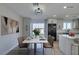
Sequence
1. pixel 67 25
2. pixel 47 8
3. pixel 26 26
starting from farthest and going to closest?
pixel 67 25 → pixel 26 26 → pixel 47 8

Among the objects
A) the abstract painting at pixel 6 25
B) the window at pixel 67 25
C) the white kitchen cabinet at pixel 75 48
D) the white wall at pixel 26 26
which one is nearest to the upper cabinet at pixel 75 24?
the window at pixel 67 25

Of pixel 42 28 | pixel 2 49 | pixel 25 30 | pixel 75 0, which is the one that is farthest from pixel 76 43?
pixel 42 28

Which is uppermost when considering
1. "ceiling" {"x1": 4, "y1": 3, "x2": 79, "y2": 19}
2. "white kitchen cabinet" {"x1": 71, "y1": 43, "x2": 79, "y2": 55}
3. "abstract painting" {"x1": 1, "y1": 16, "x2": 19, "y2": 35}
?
"ceiling" {"x1": 4, "y1": 3, "x2": 79, "y2": 19}

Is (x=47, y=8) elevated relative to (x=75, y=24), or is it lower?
elevated

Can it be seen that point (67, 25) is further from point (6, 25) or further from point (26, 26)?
point (6, 25)

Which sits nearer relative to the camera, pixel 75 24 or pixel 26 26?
pixel 26 26

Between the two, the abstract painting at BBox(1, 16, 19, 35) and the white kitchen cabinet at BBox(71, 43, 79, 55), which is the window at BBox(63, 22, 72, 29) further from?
the white kitchen cabinet at BBox(71, 43, 79, 55)

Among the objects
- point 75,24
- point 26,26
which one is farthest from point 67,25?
point 26,26

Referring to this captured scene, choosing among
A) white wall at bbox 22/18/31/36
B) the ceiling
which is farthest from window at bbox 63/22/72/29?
the ceiling

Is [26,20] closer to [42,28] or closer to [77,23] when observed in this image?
[42,28]

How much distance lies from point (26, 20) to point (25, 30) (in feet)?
2.98

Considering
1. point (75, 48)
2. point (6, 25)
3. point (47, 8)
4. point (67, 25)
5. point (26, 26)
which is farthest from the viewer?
point (67, 25)
